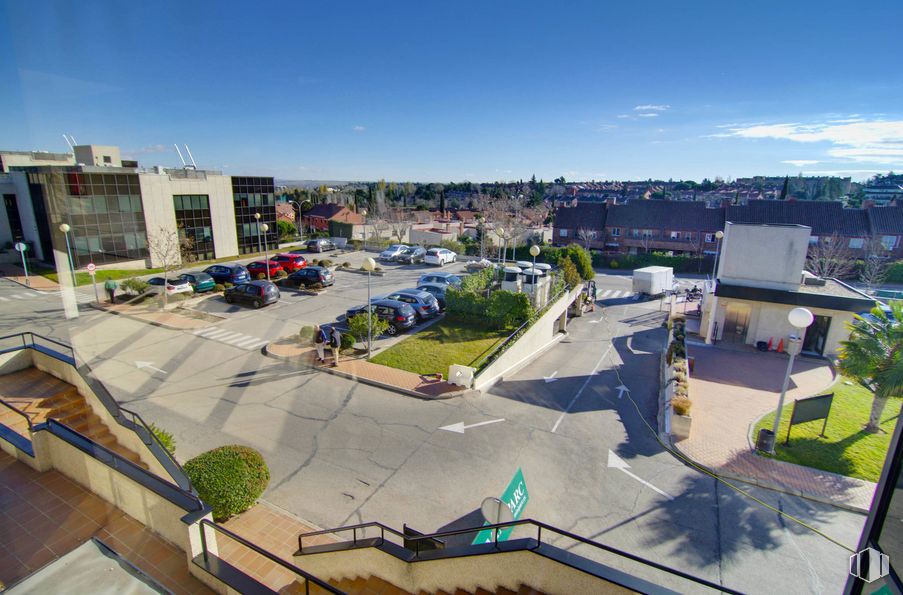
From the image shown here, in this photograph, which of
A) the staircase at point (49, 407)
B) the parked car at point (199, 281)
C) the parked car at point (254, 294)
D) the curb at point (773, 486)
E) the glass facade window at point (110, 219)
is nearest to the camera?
the staircase at point (49, 407)

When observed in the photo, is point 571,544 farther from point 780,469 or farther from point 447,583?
point 780,469

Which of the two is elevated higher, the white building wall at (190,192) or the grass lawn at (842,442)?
the white building wall at (190,192)

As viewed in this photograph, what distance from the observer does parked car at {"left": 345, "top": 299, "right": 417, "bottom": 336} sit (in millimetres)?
18906

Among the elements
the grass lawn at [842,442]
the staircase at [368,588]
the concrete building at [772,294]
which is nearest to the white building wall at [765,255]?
the concrete building at [772,294]

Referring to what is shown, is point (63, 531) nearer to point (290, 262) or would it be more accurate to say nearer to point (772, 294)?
point (772, 294)

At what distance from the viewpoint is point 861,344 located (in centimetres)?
1146

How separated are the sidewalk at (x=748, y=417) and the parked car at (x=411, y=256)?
2285cm

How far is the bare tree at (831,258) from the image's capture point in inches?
1319

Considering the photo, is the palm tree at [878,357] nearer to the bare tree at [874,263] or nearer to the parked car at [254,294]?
the parked car at [254,294]

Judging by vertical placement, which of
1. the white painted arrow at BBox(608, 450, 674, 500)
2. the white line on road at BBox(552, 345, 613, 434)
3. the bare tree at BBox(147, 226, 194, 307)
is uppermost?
the bare tree at BBox(147, 226, 194, 307)

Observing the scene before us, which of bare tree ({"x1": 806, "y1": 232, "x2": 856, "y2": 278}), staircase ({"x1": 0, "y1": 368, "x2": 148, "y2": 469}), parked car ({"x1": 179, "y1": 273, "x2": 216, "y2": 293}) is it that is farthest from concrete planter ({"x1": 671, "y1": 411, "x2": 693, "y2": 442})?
bare tree ({"x1": 806, "y1": 232, "x2": 856, "y2": 278})

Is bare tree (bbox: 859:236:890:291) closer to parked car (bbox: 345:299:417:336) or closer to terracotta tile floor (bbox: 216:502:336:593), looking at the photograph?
parked car (bbox: 345:299:417:336)

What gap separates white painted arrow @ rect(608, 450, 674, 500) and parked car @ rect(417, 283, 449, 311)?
13.2 meters

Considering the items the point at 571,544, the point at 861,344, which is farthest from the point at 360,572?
the point at 861,344
